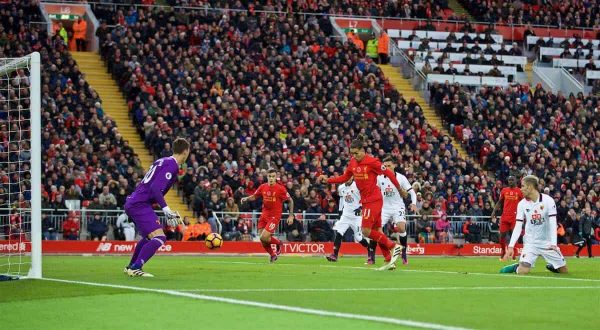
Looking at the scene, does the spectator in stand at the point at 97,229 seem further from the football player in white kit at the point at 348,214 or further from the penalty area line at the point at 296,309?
the penalty area line at the point at 296,309

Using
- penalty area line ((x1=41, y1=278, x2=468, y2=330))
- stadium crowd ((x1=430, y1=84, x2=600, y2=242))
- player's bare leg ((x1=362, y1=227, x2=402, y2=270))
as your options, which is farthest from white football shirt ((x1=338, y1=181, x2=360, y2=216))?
stadium crowd ((x1=430, y1=84, x2=600, y2=242))

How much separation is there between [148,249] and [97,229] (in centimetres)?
1845

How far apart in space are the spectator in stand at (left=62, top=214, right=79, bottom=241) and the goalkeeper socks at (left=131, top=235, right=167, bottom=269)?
709 inches

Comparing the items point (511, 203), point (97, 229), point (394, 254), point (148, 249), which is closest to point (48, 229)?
point (97, 229)

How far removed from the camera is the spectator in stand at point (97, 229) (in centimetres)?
3622

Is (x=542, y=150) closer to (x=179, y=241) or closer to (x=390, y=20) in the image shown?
(x=390, y=20)

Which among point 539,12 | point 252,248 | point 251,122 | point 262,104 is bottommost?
point 252,248

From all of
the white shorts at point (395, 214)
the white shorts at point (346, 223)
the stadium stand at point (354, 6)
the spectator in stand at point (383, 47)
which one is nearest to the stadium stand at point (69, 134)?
the stadium stand at point (354, 6)

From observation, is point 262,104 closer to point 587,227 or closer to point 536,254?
point 587,227

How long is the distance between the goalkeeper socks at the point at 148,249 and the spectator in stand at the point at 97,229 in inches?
716

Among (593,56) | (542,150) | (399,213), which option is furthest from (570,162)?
(399,213)

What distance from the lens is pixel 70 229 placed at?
3584cm

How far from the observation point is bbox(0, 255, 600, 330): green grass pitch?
1120cm

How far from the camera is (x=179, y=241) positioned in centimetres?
3647
